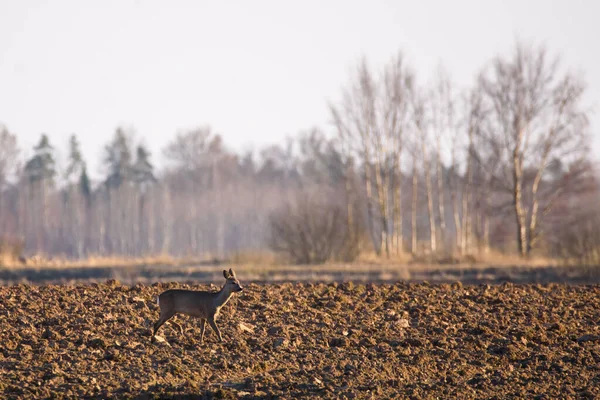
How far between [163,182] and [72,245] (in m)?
11.1

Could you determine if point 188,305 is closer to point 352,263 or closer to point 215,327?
point 215,327

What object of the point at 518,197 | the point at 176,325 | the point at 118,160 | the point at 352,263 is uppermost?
the point at 118,160

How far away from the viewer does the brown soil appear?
34.1ft

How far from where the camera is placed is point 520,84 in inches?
1662

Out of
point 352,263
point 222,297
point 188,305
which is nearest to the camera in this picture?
point 188,305

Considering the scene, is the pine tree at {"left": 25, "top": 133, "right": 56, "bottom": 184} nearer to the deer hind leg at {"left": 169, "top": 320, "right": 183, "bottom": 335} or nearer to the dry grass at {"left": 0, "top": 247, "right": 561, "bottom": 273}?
the dry grass at {"left": 0, "top": 247, "right": 561, "bottom": 273}

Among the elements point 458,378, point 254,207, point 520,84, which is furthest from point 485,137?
point 254,207

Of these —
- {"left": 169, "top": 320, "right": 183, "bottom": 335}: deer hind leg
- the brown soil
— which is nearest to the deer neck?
the brown soil

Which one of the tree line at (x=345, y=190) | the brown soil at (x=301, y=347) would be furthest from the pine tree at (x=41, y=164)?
the brown soil at (x=301, y=347)

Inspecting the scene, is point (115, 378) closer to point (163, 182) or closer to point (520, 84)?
point (520, 84)

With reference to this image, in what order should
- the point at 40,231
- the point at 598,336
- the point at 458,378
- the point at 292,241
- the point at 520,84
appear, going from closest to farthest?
1. the point at 458,378
2. the point at 598,336
3. the point at 292,241
4. the point at 520,84
5. the point at 40,231

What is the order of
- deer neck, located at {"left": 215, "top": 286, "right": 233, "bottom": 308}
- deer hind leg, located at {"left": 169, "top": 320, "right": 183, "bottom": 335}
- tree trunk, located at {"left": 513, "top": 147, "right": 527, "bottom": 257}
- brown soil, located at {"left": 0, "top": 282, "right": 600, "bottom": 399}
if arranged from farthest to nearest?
tree trunk, located at {"left": 513, "top": 147, "right": 527, "bottom": 257} → deer hind leg, located at {"left": 169, "top": 320, "right": 183, "bottom": 335} → deer neck, located at {"left": 215, "top": 286, "right": 233, "bottom": 308} → brown soil, located at {"left": 0, "top": 282, "right": 600, "bottom": 399}

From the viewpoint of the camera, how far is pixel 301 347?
12.3 m

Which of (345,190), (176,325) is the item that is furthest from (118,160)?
(176,325)
